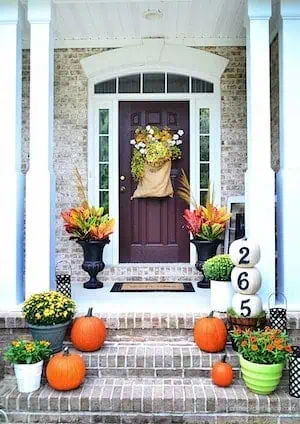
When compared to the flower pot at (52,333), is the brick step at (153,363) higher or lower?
lower

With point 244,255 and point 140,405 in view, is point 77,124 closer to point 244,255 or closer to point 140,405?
point 244,255

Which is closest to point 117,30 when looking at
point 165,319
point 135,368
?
point 165,319

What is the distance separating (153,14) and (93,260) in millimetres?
2720

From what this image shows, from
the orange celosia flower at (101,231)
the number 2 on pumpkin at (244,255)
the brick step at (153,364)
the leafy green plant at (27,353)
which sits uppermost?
the orange celosia flower at (101,231)

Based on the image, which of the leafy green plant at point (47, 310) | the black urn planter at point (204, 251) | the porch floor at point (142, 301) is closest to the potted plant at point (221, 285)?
the porch floor at point (142, 301)

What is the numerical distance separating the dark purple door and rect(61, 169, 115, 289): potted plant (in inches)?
25.8

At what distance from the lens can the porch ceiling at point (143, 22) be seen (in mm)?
4355

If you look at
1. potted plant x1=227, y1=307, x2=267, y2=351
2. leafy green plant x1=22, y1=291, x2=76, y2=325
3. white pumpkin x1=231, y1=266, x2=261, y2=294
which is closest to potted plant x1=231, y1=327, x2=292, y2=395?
potted plant x1=227, y1=307, x2=267, y2=351

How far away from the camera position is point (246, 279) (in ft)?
11.3

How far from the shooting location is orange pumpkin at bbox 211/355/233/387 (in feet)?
10.2

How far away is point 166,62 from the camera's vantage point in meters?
5.41

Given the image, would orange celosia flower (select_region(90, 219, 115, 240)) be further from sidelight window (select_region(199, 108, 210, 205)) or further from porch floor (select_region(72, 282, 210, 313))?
sidelight window (select_region(199, 108, 210, 205))

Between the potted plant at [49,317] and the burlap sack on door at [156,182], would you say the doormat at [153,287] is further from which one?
A: the potted plant at [49,317]

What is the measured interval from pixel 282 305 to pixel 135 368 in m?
1.38
